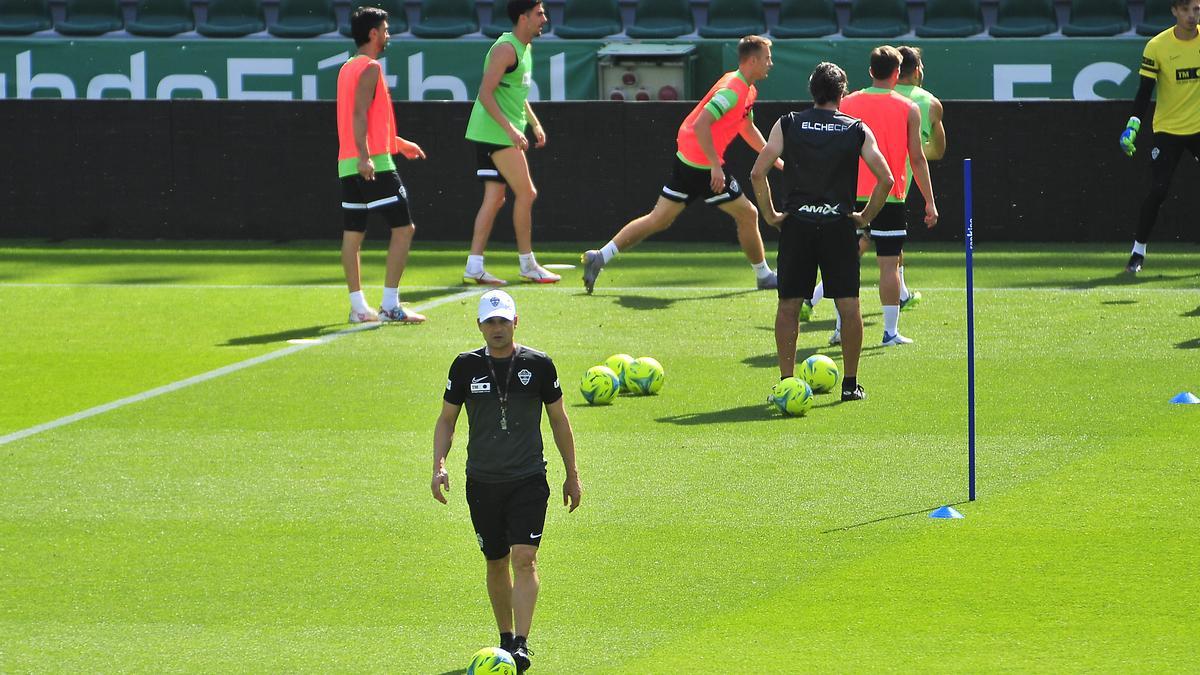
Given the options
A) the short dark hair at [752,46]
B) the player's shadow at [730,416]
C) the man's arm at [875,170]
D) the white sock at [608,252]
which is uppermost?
the short dark hair at [752,46]

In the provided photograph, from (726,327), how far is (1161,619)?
785 centimetres

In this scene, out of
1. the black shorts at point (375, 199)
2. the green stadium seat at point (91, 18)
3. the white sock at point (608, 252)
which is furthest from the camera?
the green stadium seat at point (91, 18)

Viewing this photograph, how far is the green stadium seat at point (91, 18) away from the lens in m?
28.0

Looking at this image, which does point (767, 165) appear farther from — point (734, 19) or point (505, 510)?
point (734, 19)

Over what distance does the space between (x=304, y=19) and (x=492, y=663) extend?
75.2 ft

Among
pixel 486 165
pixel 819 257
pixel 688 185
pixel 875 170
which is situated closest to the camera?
pixel 875 170

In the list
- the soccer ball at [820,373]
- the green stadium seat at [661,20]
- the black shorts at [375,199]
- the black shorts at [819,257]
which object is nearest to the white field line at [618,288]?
the black shorts at [375,199]

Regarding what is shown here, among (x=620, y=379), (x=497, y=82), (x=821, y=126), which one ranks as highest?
(x=497, y=82)

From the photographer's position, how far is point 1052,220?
769 inches

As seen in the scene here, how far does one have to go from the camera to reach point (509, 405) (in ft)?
21.2

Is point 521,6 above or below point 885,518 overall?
above

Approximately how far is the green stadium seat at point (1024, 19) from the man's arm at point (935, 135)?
13.0 m

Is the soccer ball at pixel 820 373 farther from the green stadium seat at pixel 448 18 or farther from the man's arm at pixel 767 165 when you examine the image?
the green stadium seat at pixel 448 18

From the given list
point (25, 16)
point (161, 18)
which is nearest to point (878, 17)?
point (161, 18)
